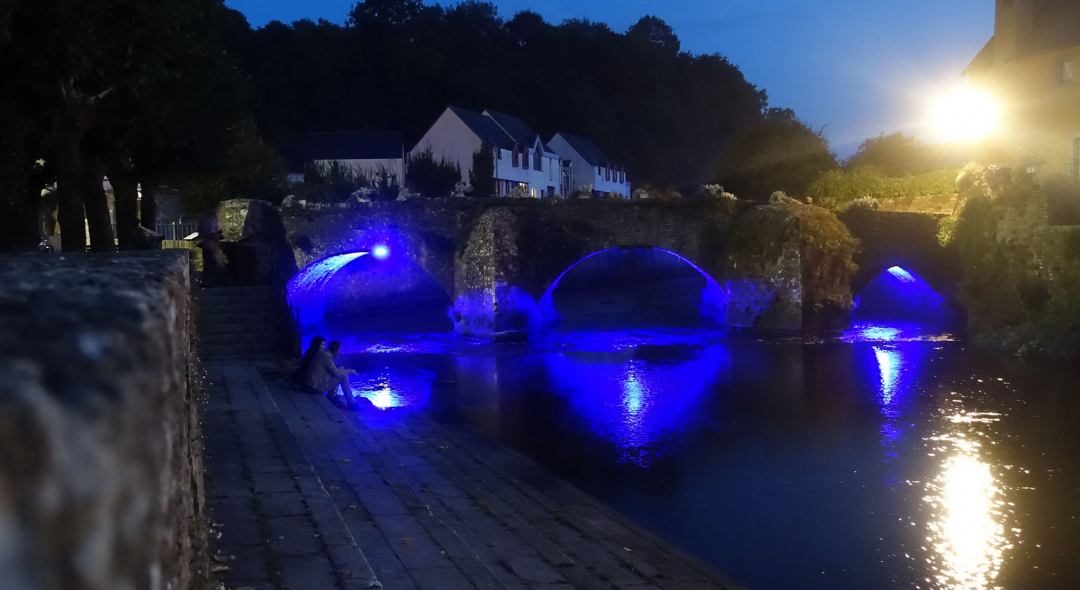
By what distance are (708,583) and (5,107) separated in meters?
11.7

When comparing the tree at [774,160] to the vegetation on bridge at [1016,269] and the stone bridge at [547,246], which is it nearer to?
the stone bridge at [547,246]

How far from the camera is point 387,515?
23.6 feet

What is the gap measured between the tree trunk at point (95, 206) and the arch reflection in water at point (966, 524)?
47.9 feet

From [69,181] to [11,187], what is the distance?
0.96m

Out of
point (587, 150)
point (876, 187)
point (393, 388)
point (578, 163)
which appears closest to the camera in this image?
point (393, 388)

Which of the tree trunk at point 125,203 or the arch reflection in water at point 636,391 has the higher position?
the tree trunk at point 125,203

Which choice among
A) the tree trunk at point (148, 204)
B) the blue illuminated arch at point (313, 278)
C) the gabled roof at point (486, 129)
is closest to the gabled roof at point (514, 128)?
the gabled roof at point (486, 129)

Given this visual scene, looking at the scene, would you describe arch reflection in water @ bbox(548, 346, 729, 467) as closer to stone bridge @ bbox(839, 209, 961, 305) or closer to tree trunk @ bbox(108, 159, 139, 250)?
stone bridge @ bbox(839, 209, 961, 305)

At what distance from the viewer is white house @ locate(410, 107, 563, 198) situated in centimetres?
4516

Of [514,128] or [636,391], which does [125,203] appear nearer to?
[636,391]

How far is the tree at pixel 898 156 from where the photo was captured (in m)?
37.1

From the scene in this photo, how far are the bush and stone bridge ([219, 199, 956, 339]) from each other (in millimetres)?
1632

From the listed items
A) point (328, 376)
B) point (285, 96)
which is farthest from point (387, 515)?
point (285, 96)

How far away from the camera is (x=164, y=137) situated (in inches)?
732
